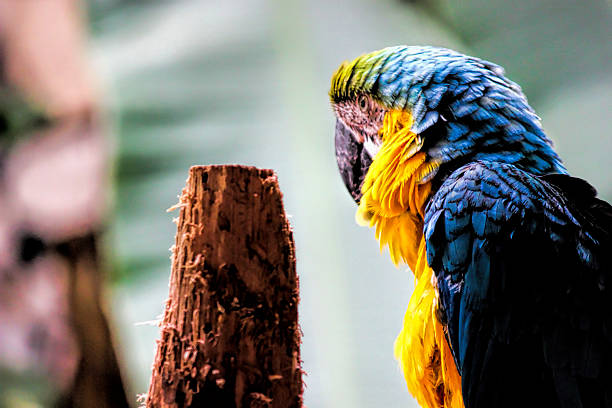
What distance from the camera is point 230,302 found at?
1.63 ft

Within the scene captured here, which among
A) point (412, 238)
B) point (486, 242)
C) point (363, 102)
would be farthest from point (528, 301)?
point (363, 102)

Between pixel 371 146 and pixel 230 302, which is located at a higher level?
pixel 371 146

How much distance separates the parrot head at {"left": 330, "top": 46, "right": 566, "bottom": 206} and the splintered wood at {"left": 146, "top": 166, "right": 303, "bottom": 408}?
37 cm

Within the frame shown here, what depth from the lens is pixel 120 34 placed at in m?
1.21

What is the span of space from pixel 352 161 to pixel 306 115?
155mm

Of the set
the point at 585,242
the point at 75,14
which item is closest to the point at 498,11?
the point at 585,242


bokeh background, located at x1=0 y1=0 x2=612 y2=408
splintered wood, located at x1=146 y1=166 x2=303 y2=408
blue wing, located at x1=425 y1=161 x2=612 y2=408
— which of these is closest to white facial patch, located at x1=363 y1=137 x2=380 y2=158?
bokeh background, located at x1=0 y1=0 x2=612 y2=408

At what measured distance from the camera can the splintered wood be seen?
1.57ft

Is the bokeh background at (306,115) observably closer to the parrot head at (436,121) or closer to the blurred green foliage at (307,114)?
the blurred green foliage at (307,114)

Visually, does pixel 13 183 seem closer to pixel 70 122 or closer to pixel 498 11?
pixel 70 122

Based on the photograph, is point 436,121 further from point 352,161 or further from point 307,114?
point 307,114

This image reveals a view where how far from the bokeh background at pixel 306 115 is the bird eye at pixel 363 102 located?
145 mm

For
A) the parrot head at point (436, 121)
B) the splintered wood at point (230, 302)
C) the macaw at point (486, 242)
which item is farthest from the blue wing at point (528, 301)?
the splintered wood at point (230, 302)

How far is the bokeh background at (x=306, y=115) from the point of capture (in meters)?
→ 1.03
